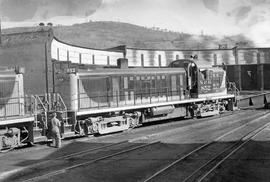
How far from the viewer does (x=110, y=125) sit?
18078mm

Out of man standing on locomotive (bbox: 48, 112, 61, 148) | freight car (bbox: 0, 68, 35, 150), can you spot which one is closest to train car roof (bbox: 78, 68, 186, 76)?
freight car (bbox: 0, 68, 35, 150)

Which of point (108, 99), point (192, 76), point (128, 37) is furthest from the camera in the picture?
point (128, 37)

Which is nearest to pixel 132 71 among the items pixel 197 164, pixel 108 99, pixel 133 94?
pixel 133 94

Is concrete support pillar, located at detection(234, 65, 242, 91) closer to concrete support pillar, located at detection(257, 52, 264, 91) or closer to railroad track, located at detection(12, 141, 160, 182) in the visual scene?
concrete support pillar, located at detection(257, 52, 264, 91)

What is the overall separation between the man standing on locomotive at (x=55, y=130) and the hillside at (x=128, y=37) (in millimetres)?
81160

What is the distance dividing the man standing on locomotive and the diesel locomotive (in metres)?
0.37

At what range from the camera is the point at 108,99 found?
60.8 feet

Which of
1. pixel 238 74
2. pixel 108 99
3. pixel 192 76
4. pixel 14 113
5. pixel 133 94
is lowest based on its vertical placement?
pixel 14 113

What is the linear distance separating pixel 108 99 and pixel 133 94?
80.2 inches

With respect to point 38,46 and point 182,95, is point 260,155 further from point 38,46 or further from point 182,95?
point 38,46

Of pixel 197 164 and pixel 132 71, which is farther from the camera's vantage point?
pixel 132 71

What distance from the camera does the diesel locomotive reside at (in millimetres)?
14641

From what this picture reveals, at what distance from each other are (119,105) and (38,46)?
5.68m

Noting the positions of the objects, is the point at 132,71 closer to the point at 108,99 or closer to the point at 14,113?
the point at 108,99
